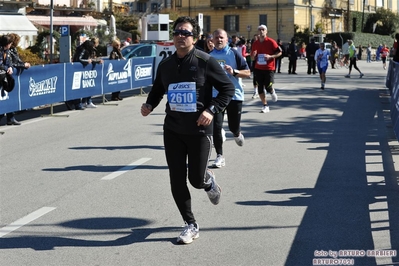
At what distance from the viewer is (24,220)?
7.71 metres

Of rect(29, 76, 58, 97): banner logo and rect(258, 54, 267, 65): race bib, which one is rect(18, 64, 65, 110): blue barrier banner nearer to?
rect(29, 76, 58, 97): banner logo

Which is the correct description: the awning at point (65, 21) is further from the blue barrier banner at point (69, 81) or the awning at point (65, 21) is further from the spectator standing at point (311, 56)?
the blue barrier banner at point (69, 81)

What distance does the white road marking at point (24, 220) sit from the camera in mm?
7305

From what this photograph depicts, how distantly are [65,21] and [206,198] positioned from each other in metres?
41.0

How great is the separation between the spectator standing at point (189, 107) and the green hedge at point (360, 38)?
236 ft

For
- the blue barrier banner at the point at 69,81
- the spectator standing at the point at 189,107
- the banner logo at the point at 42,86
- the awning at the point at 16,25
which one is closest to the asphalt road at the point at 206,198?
the spectator standing at the point at 189,107

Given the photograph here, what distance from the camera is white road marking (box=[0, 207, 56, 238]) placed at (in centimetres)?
730

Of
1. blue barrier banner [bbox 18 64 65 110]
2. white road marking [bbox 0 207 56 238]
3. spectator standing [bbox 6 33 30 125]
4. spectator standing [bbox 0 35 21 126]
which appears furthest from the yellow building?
white road marking [bbox 0 207 56 238]

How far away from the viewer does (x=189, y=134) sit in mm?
6695

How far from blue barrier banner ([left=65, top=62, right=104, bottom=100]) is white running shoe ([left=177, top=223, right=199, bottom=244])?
39.5 feet

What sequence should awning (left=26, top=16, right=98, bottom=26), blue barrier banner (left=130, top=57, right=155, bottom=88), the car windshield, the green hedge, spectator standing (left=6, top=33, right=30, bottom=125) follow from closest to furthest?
spectator standing (left=6, top=33, right=30, bottom=125)
blue barrier banner (left=130, top=57, right=155, bottom=88)
the car windshield
awning (left=26, top=16, right=98, bottom=26)
the green hedge

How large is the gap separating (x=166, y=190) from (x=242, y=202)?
3.58 feet

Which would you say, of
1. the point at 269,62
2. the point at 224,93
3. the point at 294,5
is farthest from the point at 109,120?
the point at 294,5

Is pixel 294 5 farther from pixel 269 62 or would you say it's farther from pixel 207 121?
pixel 207 121
